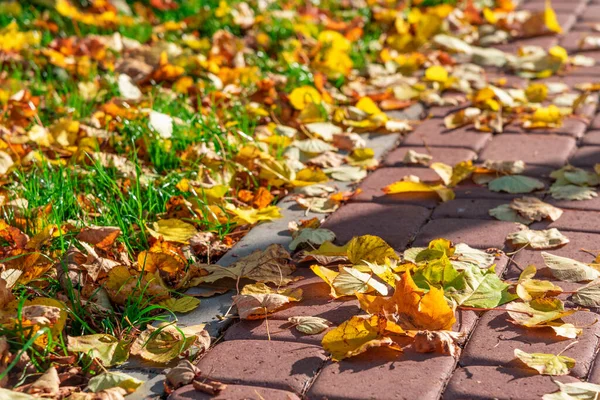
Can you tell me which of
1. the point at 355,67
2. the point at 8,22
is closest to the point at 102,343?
the point at 355,67

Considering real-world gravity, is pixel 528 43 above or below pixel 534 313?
below

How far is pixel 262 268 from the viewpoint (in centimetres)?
259

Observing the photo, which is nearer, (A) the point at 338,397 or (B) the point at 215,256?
(A) the point at 338,397

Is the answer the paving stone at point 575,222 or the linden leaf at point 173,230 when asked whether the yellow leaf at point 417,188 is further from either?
the linden leaf at point 173,230

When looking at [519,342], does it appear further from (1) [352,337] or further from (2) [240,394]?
(2) [240,394]

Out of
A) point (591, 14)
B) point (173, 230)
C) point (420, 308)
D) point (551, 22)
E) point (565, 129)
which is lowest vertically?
point (591, 14)

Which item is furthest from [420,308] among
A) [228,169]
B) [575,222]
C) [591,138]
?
[591,138]

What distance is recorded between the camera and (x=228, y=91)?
4027mm

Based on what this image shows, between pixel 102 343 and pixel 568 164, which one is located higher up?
pixel 102 343

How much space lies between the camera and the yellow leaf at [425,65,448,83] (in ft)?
14.3

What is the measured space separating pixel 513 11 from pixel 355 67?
1622mm

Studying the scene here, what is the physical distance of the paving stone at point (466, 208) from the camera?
2.96m

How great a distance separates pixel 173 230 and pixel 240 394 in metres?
0.89

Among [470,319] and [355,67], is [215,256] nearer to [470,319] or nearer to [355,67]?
[470,319]
